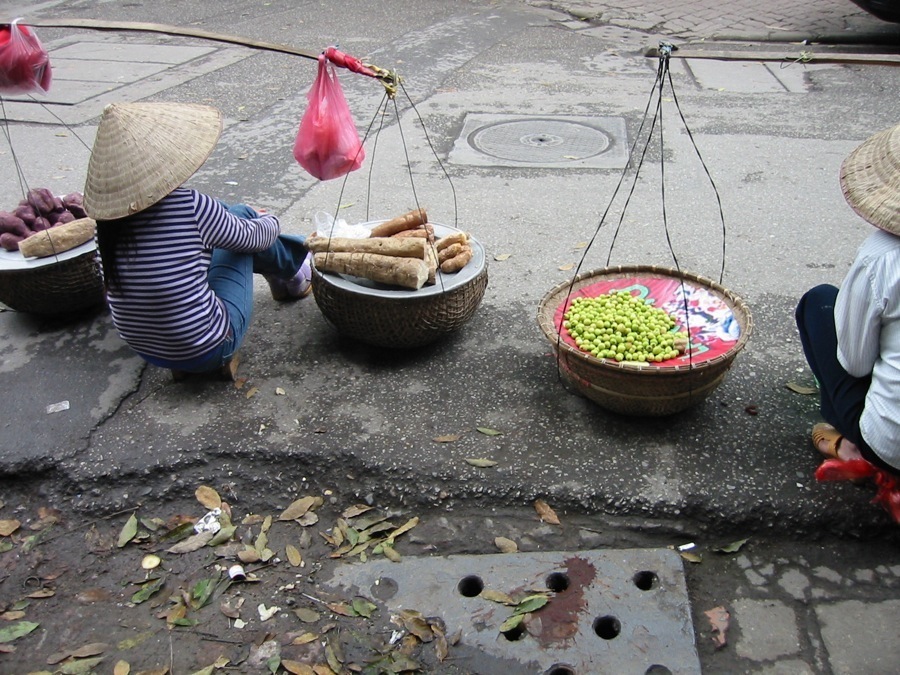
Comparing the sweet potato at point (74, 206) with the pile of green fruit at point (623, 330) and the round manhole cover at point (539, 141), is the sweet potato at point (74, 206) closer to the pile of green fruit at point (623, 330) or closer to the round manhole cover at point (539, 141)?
the pile of green fruit at point (623, 330)

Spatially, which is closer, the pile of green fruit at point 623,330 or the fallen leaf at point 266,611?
the fallen leaf at point 266,611

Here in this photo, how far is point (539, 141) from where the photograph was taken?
5.83m

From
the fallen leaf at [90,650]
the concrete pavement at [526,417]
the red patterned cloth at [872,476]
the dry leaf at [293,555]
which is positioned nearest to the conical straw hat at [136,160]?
the concrete pavement at [526,417]

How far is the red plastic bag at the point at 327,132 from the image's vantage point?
3.06 metres

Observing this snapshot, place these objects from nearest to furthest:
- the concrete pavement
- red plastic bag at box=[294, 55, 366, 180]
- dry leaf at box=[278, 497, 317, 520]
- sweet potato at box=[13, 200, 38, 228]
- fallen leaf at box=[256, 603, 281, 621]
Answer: fallen leaf at box=[256, 603, 281, 621]
the concrete pavement
dry leaf at box=[278, 497, 317, 520]
red plastic bag at box=[294, 55, 366, 180]
sweet potato at box=[13, 200, 38, 228]

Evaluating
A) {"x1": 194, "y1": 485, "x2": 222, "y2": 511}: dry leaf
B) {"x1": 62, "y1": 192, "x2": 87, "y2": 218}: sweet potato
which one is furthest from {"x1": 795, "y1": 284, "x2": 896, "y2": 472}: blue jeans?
{"x1": 62, "y1": 192, "x2": 87, "y2": 218}: sweet potato

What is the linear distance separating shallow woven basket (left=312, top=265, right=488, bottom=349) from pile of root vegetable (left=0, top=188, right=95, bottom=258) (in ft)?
3.87

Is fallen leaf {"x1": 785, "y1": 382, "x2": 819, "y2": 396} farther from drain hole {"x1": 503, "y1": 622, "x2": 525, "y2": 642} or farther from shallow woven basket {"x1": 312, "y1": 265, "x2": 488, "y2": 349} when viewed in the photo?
drain hole {"x1": 503, "y1": 622, "x2": 525, "y2": 642}

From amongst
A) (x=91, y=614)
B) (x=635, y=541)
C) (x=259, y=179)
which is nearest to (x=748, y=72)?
(x=259, y=179)

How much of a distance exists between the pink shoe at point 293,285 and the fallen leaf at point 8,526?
152 centimetres

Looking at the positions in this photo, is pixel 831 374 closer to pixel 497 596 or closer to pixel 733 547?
pixel 733 547

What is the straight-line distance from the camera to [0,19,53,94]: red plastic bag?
3367mm

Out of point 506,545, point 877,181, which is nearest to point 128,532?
point 506,545

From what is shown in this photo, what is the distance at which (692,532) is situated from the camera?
264 centimetres
